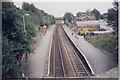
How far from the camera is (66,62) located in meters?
6.55

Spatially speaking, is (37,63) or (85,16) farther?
(85,16)

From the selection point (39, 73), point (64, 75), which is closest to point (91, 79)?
point (64, 75)

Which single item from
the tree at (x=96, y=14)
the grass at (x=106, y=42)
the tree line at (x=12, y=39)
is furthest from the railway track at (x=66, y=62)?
the tree at (x=96, y=14)

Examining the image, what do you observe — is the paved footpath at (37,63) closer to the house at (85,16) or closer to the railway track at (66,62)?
the railway track at (66,62)

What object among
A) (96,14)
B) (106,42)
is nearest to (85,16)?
(96,14)

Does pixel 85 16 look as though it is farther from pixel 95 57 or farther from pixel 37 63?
pixel 37 63

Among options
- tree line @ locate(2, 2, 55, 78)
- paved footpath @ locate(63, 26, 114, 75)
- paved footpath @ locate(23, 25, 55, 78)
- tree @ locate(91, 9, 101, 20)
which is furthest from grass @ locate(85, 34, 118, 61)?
tree line @ locate(2, 2, 55, 78)

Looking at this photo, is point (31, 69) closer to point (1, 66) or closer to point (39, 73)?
point (39, 73)

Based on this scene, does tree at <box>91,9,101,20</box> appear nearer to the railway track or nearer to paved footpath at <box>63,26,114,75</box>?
paved footpath at <box>63,26,114,75</box>

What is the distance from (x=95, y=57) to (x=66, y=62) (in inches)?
27.5

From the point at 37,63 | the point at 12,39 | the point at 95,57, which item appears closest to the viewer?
the point at 12,39

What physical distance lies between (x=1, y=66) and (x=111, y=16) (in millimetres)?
3046

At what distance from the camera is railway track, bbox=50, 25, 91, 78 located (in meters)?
5.67

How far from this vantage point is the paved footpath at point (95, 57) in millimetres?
5977
